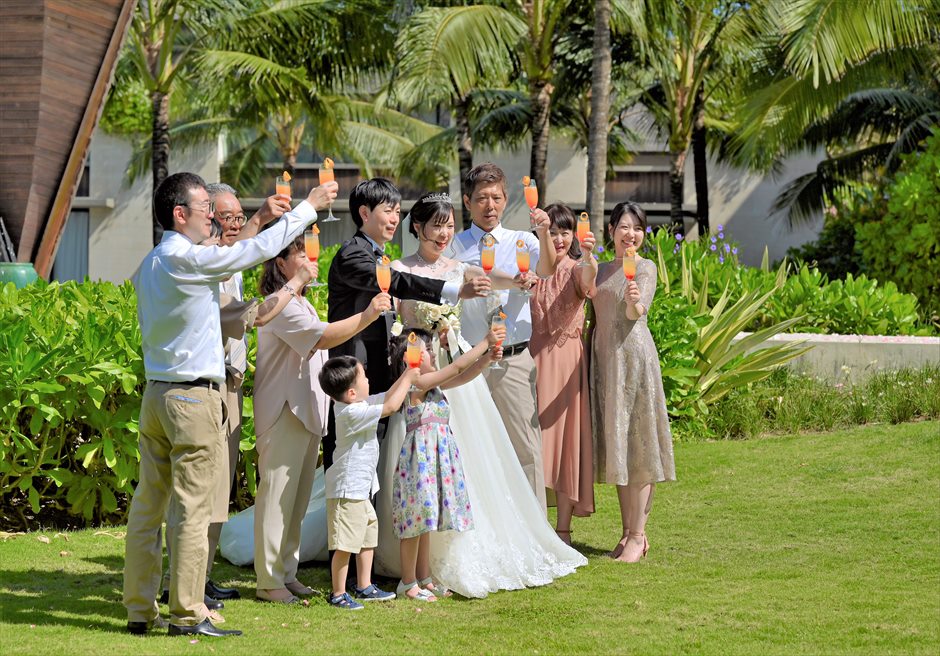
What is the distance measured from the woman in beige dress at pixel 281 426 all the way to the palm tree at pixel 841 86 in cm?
975

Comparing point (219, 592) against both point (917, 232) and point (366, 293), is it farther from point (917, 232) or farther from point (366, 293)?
point (917, 232)

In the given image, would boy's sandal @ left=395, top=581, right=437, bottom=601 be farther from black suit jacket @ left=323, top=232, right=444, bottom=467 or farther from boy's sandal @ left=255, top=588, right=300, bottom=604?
black suit jacket @ left=323, top=232, right=444, bottom=467

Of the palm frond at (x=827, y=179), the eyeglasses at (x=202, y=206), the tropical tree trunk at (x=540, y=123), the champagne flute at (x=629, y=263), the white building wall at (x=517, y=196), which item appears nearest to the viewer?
the eyeglasses at (x=202, y=206)

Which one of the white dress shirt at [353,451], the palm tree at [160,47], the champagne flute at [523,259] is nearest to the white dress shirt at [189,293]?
the white dress shirt at [353,451]

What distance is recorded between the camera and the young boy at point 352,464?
5.66m

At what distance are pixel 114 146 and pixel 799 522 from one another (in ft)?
104

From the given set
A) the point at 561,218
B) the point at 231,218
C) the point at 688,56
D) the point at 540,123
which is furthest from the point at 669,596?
the point at 688,56

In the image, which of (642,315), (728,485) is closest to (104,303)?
(642,315)

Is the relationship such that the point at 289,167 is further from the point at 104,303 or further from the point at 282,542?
the point at 282,542

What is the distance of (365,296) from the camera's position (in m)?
5.88

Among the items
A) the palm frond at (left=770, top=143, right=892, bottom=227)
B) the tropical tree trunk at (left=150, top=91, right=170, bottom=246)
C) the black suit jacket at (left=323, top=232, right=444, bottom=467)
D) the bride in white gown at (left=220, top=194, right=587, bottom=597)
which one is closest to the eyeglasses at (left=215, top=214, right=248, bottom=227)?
the black suit jacket at (left=323, top=232, right=444, bottom=467)

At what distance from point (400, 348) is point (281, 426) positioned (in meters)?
0.68

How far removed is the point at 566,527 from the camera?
275 inches

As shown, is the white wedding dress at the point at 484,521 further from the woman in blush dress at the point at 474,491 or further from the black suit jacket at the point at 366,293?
the black suit jacket at the point at 366,293
